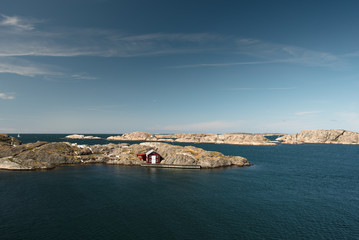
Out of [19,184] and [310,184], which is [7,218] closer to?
[19,184]

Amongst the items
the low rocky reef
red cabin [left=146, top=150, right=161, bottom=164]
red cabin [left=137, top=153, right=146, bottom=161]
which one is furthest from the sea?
red cabin [left=137, top=153, right=146, bottom=161]

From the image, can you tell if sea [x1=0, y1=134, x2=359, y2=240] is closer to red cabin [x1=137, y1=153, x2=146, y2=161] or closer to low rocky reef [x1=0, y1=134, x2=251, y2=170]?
low rocky reef [x1=0, y1=134, x2=251, y2=170]

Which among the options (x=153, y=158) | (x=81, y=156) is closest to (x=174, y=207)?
(x=153, y=158)

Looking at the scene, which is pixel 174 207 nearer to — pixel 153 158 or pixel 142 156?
pixel 153 158

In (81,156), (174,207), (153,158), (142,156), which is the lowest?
→ (174,207)

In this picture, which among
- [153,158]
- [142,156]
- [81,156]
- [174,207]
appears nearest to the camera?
[174,207]

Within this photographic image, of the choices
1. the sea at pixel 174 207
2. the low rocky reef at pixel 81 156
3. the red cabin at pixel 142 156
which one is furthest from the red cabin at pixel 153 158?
the sea at pixel 174 207
